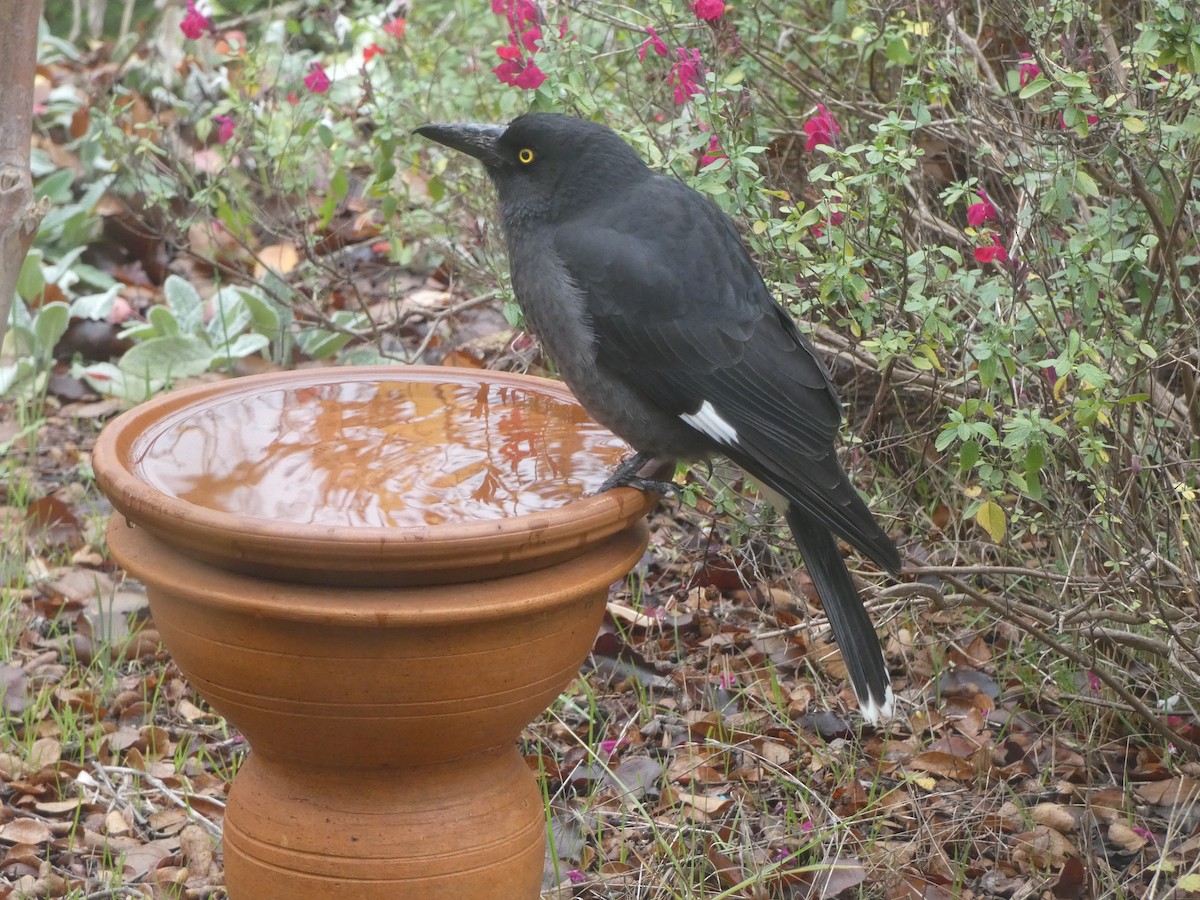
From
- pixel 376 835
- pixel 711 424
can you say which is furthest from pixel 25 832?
pixel 711 424

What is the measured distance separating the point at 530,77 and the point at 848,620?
1.35 metres

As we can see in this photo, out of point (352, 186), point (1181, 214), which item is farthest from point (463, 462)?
point (352, 186)

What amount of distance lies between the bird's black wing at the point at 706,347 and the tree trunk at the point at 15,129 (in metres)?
0.96

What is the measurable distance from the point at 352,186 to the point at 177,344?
172cm

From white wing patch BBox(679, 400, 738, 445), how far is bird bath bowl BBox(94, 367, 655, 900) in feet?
0.64

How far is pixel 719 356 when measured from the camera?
2.64 m

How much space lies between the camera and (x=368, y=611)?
198cm

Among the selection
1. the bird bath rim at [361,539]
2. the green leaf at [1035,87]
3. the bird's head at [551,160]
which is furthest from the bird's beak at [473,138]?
the green leaf at [1035,87]

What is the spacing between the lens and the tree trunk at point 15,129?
2176 mm

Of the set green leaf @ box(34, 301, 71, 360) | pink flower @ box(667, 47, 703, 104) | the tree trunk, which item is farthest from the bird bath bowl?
green leaf @ box(34, 301, 71, 360)

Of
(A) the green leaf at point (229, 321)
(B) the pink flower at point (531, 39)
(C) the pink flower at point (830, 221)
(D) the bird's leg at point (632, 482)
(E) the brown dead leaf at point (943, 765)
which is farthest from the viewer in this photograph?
(A) the green leaf at point (229, 321)

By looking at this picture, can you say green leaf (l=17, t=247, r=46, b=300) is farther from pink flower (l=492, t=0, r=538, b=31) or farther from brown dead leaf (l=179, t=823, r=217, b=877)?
brown dead leaf (l=179, t=823, r=217, b=877)

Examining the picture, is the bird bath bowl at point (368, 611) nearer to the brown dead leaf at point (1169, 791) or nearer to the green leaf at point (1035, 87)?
the green leaf at point (1035, 87)

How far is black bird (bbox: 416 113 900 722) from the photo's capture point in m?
2.59
